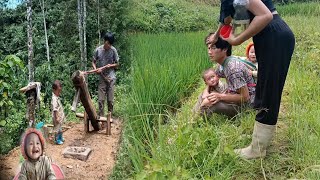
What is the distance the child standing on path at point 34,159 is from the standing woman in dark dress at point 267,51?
57.3 inches

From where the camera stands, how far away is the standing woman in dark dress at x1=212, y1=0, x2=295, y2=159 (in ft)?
7.22

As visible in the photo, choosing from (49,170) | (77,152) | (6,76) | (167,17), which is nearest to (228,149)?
(49,170)

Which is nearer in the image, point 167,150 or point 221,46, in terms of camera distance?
point 167,150

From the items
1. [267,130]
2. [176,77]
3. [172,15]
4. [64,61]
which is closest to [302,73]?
[176,77]

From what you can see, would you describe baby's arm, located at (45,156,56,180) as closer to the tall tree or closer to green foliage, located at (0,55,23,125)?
green foliage, located at (0,55,23,125)

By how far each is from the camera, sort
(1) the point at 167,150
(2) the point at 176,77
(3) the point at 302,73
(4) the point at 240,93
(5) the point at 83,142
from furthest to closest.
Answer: (5) the point at 83,142
(2) the point at 176,77
(3) the point at 302,73
(4) the point at 240,93
(1) the point at 167,150

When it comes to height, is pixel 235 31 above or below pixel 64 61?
above

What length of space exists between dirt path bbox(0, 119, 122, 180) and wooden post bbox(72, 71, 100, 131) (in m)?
0.23

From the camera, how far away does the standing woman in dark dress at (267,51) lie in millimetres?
2201

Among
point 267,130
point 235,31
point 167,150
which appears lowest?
point 167,150

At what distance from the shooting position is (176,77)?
4621 millimetres

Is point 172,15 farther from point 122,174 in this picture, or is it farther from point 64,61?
point 122,174

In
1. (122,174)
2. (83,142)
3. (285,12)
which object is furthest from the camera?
(285,12)

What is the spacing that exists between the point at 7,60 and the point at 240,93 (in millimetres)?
2264
